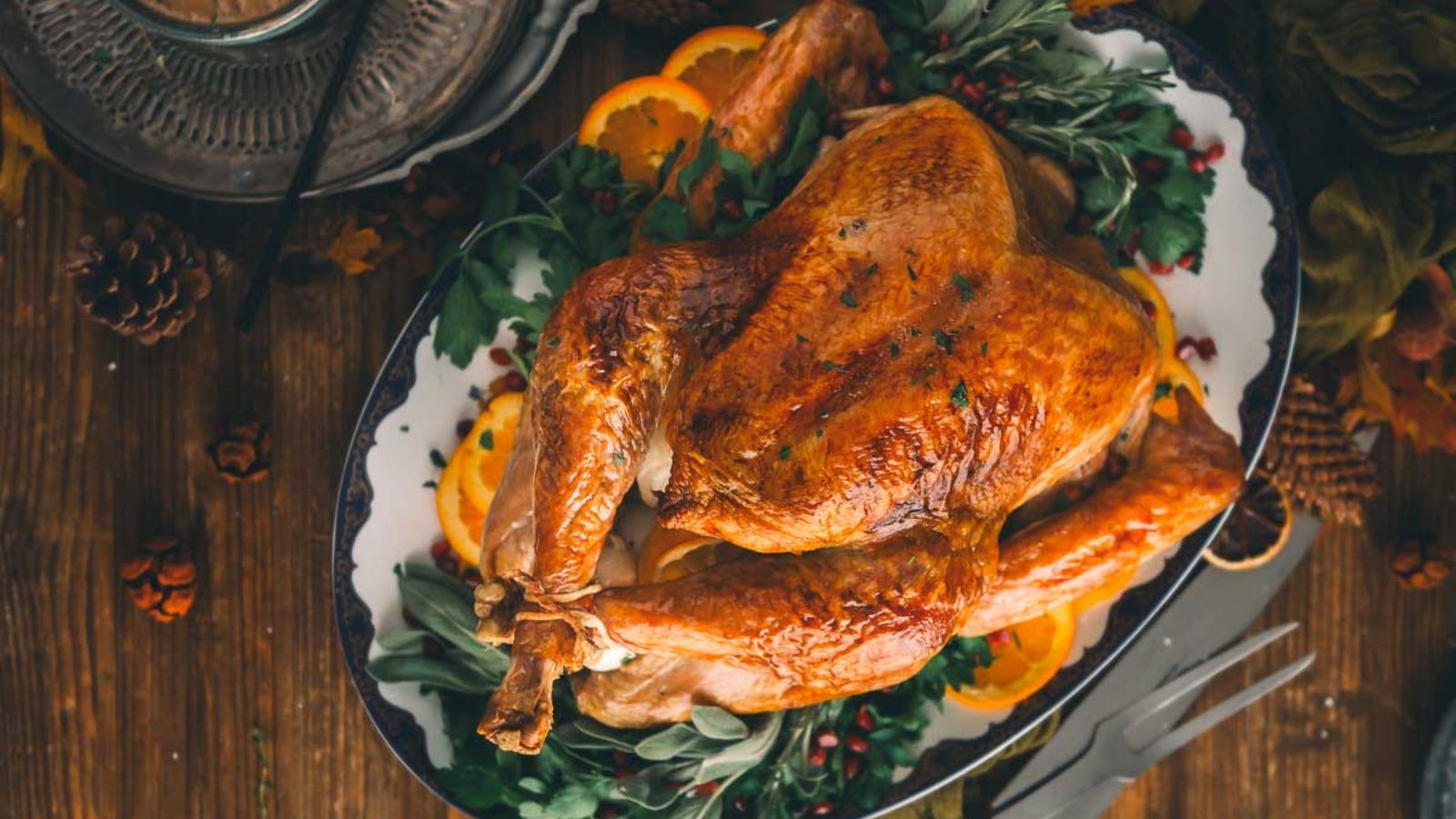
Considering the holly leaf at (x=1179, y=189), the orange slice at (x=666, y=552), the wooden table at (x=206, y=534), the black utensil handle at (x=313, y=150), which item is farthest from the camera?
the wooden table at (x=206, y=534)

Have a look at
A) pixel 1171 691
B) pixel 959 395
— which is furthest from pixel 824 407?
pixel 1171 691

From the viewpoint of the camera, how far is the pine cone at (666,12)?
2109mm

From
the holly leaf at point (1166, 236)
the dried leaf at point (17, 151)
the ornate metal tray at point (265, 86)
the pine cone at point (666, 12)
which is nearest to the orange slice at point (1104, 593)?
the holly leaf at point (1166, 236)

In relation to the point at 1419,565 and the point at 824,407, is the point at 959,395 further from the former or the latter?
the point at 1419,565

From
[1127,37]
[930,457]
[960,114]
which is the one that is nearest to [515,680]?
[930,457]

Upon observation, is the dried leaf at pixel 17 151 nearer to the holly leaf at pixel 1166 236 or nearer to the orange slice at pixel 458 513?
the orange slice at pixel 458 513

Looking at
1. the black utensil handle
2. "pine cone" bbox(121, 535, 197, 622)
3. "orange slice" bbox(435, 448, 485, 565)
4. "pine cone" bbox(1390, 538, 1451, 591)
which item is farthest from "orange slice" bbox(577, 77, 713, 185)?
"pine cone" bbox(1390, 538, 1451, 591)

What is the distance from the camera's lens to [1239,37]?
215cm

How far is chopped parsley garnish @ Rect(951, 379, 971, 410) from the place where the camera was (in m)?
1.59

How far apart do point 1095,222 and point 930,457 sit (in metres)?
0.68

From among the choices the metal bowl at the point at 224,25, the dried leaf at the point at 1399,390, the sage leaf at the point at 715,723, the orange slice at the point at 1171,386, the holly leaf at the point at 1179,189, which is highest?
the metal bowl at the point at 224,25

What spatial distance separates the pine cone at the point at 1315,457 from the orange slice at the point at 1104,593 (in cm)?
40

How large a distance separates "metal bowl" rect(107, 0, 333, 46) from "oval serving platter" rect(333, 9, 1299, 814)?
454 mm

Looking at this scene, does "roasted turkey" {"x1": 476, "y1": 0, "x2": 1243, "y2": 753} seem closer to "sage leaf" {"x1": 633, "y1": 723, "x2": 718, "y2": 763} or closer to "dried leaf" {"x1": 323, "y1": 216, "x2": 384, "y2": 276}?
"sage leaf" {"x1": 633, "y1": 723, "x2": 718, "y2": 763}
